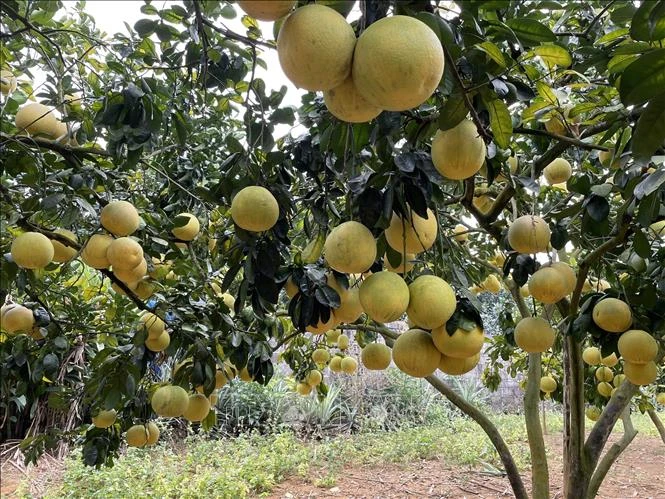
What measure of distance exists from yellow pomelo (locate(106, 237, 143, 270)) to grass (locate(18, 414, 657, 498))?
3.77m

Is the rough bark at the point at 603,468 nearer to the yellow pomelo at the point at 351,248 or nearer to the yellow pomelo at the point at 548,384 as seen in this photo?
the yellow pomelo at the point at 548,384

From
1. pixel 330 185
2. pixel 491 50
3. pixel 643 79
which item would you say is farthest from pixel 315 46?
pixel 330 185

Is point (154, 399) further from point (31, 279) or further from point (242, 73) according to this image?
point (242, 73)

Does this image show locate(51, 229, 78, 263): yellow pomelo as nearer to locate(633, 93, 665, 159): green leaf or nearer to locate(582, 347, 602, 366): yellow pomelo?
locate(633, 93, 665, 159): green leaf

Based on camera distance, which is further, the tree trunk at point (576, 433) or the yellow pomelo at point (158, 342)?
the tree trunk at point (576, 433)

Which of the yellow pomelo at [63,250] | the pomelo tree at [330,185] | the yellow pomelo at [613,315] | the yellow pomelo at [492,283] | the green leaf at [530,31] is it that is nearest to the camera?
the pomelo tree at [330,185]

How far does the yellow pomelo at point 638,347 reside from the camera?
1.92 meters

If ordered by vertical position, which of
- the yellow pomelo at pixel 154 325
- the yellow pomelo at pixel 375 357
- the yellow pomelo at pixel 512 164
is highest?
the yellow pomelo at pixel 512 164

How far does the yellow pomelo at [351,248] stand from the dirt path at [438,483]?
4683mm

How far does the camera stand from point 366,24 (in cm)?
81

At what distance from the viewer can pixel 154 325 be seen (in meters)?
2.15

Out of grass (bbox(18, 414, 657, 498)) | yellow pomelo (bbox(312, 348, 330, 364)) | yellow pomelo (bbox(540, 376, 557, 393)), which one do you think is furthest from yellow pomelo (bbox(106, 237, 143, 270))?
grass (bbox(18, 414, 657, 498))

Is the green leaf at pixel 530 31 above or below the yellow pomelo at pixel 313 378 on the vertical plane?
above

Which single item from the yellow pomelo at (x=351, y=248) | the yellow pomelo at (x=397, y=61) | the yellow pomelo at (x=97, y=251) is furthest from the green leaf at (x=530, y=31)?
the yellow pomelo at (x=97, y=251)
